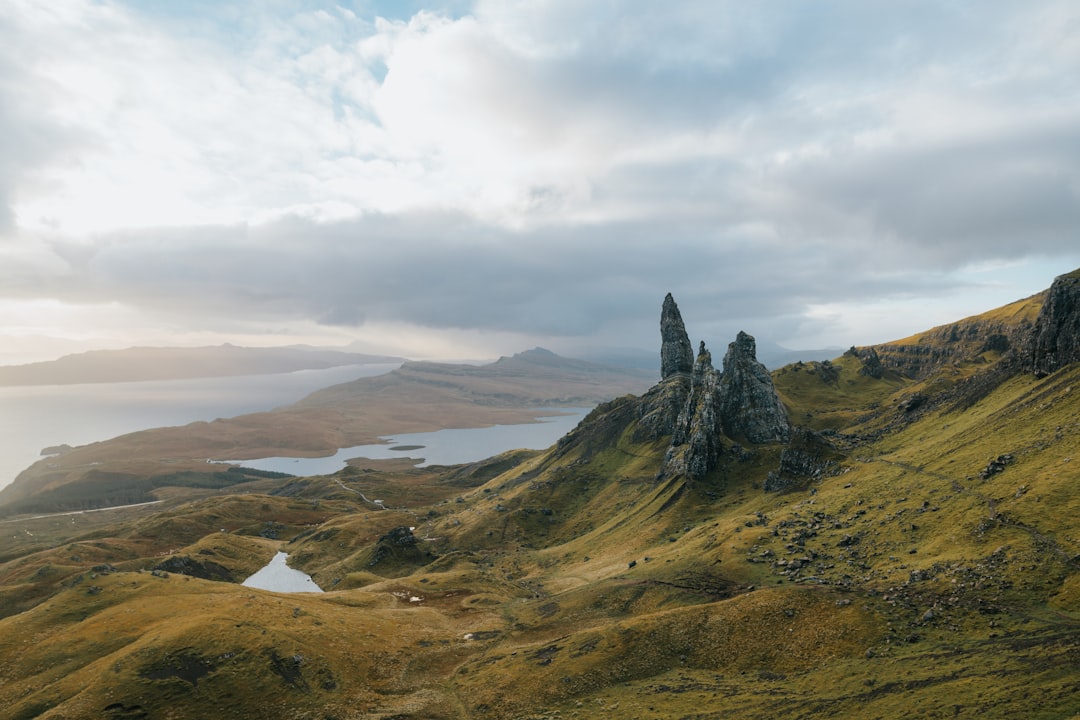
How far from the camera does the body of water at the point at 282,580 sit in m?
152

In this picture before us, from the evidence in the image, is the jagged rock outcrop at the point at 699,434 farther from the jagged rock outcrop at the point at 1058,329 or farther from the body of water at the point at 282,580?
the body of water at the point at 282,580

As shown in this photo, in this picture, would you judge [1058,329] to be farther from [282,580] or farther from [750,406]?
[282,580]

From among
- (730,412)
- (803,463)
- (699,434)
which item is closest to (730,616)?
(803,463)

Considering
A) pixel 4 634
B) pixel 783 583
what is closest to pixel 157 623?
pixel 4 634

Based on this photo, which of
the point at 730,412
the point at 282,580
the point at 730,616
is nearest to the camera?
the point at 730,616

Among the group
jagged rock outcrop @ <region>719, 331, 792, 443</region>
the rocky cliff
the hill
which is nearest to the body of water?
the hill

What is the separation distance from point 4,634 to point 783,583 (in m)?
126

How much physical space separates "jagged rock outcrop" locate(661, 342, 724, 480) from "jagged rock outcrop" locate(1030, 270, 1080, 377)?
7498 cm

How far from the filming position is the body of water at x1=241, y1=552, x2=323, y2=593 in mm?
151500

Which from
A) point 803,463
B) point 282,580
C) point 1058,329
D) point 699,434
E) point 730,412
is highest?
point 1058,329

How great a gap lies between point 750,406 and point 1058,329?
7884 centimetres

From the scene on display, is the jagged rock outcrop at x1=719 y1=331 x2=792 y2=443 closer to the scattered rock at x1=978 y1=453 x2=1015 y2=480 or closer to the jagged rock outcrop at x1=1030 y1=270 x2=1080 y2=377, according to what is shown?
the jagged rock outcrop at x1=1030 y1=270 x2=1080 y2=377

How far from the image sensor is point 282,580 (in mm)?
160000

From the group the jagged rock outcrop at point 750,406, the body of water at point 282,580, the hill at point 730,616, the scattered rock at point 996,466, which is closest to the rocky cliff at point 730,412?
the jagged rock outcrop at point 750,406
